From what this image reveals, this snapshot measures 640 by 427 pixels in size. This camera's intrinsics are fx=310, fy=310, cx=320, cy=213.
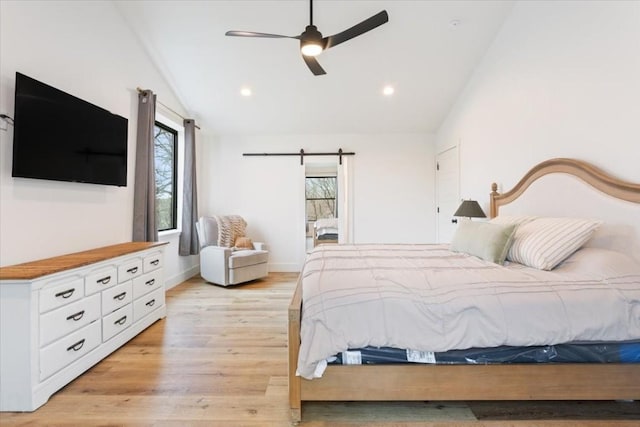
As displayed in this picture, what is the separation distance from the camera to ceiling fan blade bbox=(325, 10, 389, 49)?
2287 mm

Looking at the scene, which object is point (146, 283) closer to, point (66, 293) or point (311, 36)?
point (66, 293)

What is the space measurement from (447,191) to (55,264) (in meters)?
4.78

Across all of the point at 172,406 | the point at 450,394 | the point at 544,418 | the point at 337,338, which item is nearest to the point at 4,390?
the point at 172,406

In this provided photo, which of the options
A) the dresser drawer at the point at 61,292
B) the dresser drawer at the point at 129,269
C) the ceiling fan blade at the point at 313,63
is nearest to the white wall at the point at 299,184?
→ the ceiling fan blade at the point at 313,63

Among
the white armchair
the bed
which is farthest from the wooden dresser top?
the white armchair

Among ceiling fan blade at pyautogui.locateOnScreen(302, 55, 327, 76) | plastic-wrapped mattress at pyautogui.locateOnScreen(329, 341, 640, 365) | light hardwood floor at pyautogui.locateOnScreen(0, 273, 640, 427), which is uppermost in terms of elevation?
ceiling fan blade at pyautogui.locateOnScreen(302, 55, 327, 76)

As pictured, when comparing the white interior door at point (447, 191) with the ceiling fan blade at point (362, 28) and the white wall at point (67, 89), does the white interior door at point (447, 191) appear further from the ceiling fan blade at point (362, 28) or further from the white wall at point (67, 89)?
the white wall at point (67, 89)

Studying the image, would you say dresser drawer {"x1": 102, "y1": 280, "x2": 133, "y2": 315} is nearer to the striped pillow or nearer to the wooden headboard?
the striped pillow

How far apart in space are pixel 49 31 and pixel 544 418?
4.27 m

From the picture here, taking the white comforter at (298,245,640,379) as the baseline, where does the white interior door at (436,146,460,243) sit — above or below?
above

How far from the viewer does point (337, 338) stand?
1.56m

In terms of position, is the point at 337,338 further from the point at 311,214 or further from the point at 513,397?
the point at 311,214

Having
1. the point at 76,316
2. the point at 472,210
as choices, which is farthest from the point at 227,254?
the point at 472,210

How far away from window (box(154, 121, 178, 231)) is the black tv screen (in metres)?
1.36
